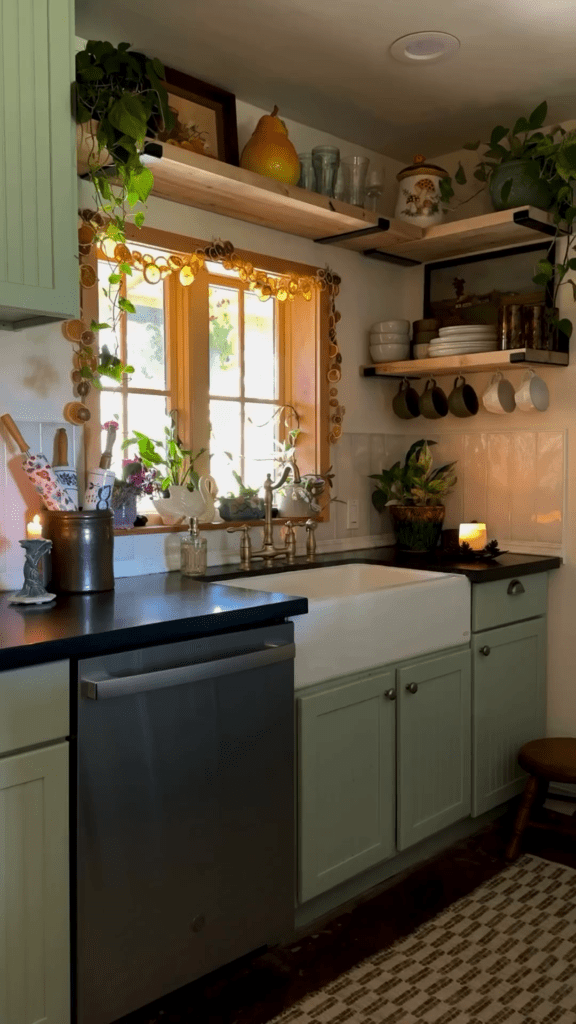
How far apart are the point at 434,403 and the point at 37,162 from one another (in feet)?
6.15

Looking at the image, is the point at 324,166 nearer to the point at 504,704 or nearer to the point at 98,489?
the point at 98,489

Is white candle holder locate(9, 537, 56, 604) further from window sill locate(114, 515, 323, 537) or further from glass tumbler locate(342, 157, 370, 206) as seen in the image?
glass tumbler locate(342, 157, 370, 206)

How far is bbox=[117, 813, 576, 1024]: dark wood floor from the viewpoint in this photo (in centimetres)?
203

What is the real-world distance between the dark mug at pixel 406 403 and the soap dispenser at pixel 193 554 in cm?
119

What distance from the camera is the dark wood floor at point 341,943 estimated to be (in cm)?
203

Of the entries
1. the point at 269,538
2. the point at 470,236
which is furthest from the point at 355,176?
the point at 269,538

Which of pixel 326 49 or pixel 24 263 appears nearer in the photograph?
pixel 24 263

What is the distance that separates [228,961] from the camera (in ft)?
6.71

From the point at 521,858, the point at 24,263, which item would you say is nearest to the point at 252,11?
the point at 24,263

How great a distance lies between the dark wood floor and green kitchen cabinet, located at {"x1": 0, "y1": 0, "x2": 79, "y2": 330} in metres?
1.59

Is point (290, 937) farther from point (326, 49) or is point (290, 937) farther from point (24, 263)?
point (326, 49)

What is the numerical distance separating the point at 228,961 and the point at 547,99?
9.18 feet

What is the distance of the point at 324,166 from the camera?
9.43 feet

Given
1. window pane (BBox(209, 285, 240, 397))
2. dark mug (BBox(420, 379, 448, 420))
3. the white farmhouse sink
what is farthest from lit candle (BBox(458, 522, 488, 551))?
window pane (BBox(209, 285, 240, 397))
